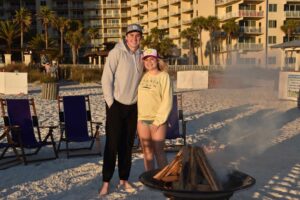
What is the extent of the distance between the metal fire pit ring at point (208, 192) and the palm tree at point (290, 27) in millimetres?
56014

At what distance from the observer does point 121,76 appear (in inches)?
171

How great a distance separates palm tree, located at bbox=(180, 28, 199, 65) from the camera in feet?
201

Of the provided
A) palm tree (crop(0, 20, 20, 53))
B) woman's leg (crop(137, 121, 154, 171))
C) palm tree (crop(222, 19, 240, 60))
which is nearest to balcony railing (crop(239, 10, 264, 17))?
palm tree (crop(222, 19, 240, 60))

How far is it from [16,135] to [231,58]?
54.4 meters

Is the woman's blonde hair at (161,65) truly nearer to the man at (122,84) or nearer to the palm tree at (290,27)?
the man at (122,84)

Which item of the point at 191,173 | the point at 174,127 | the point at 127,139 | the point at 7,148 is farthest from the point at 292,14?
the point at 191,173

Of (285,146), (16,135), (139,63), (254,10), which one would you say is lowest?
(285,146)

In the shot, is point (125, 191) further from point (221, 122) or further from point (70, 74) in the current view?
point (70, 74)

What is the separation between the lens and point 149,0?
77500mm

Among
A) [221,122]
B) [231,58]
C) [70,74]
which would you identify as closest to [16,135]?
[221,122]

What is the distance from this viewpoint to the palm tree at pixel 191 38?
2415 inches

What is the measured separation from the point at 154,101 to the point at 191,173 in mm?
1327

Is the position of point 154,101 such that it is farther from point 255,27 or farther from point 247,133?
point 255,27

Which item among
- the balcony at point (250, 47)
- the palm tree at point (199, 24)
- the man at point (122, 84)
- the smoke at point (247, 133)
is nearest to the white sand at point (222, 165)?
the smoke at point (247, 133)
